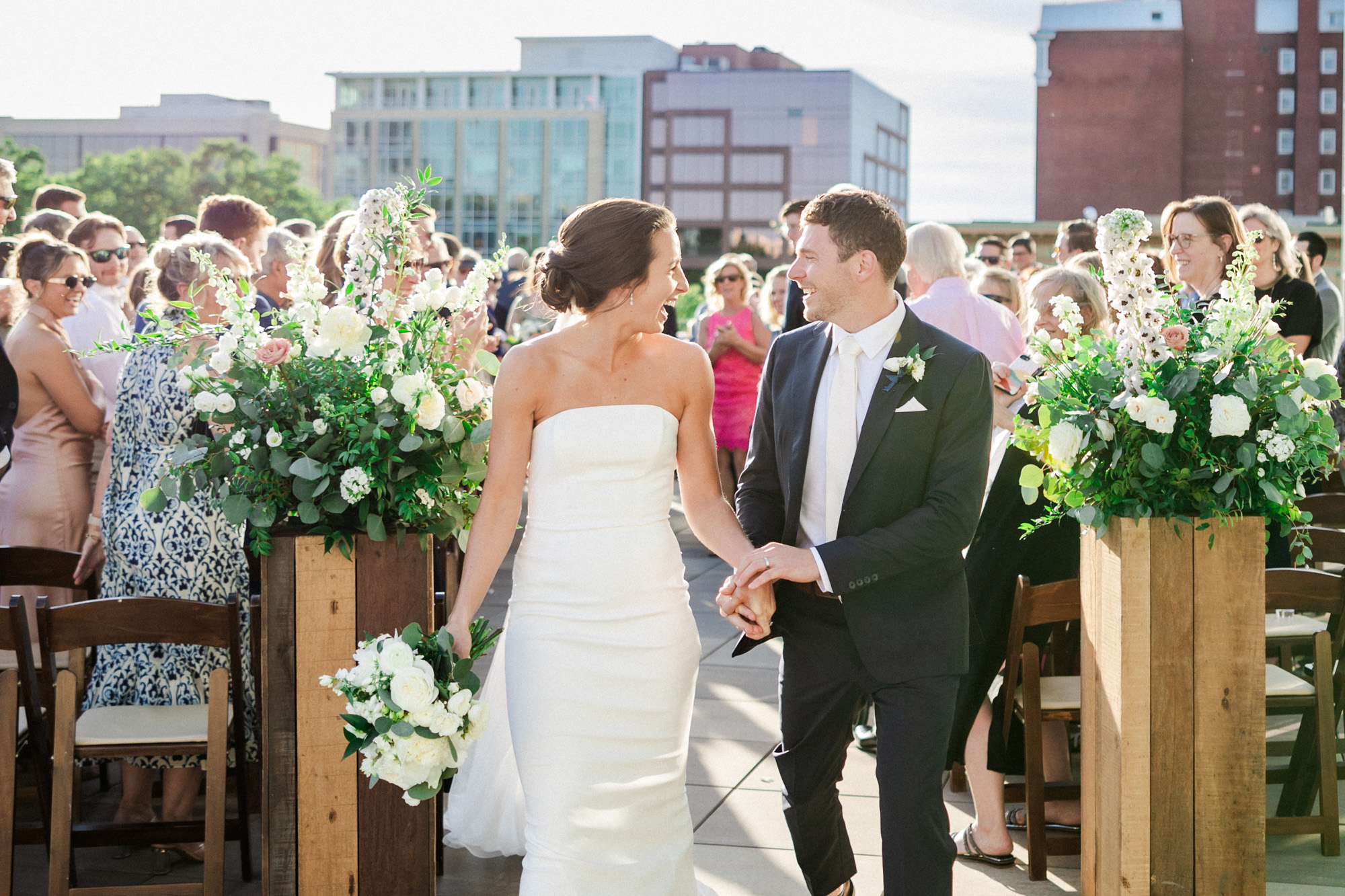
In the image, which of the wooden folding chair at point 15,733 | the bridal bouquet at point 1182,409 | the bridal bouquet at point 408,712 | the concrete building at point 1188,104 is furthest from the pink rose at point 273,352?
the concrete building at point 1188,104

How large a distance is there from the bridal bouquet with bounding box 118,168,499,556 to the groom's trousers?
3.43 feet

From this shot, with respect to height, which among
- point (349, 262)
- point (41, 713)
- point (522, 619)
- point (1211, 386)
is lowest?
point (41, 713)

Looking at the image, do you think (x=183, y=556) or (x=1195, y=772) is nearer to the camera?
(x=1195, y=772)

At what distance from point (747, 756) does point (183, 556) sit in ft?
8.08

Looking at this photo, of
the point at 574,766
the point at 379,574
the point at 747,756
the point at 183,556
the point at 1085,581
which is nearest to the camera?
the point at 574,766

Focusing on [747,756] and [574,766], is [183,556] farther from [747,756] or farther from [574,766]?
[747,756]

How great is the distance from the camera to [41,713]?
4.16 meters

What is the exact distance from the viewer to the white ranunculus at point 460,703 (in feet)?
9.95

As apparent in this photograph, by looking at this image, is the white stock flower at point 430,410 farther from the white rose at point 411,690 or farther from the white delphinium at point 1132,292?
the white delphinium at point 1132,292

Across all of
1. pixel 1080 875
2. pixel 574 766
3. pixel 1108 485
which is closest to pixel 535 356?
pixel 574 766

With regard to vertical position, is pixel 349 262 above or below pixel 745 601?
above

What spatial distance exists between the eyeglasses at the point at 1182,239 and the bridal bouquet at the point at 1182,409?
205 centimetres

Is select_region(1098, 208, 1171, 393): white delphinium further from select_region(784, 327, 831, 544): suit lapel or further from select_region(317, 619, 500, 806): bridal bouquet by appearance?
select_region(317, 619, 500, 806): bridal bouquet

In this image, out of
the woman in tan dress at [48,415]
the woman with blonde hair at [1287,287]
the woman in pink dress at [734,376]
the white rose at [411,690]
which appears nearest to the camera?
the white rose at [411,690]
